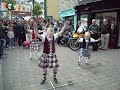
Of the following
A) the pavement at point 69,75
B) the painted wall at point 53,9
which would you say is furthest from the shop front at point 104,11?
the painted wall at point 53,9

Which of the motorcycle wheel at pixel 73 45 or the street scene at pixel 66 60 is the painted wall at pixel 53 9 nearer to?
the street scene at pixel 66 60

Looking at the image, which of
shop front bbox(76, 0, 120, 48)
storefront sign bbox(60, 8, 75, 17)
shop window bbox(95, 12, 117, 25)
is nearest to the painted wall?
storefront sign bbox(60, 8, 75, 17)

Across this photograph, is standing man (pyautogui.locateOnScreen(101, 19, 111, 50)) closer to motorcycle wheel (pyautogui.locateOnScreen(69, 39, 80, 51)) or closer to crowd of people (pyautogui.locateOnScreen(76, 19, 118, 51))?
crowd of people (pyautogui.locateOnScreen(76, 19, 118, 51))

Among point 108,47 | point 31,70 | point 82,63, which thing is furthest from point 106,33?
point 31,70

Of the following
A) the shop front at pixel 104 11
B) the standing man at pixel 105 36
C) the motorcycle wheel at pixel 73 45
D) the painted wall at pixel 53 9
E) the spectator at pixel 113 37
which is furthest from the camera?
the painted wall at pixel 53 9

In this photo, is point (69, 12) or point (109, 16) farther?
point (69, 12)

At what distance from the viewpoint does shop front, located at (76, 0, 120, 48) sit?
1610cm

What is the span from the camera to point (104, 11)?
58.3ft

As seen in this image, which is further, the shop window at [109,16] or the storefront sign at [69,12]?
the storefront sign at [69,12]

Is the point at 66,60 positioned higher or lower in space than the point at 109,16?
lower

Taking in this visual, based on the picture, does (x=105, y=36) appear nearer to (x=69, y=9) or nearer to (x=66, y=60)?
(x=66, y=60)

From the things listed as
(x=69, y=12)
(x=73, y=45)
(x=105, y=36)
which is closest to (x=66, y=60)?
(x=73, y=45)

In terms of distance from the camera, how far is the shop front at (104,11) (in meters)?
16.1

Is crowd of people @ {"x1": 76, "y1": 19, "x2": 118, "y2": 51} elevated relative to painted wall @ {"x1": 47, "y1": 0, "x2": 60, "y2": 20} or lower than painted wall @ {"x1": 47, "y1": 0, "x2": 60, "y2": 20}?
lower
